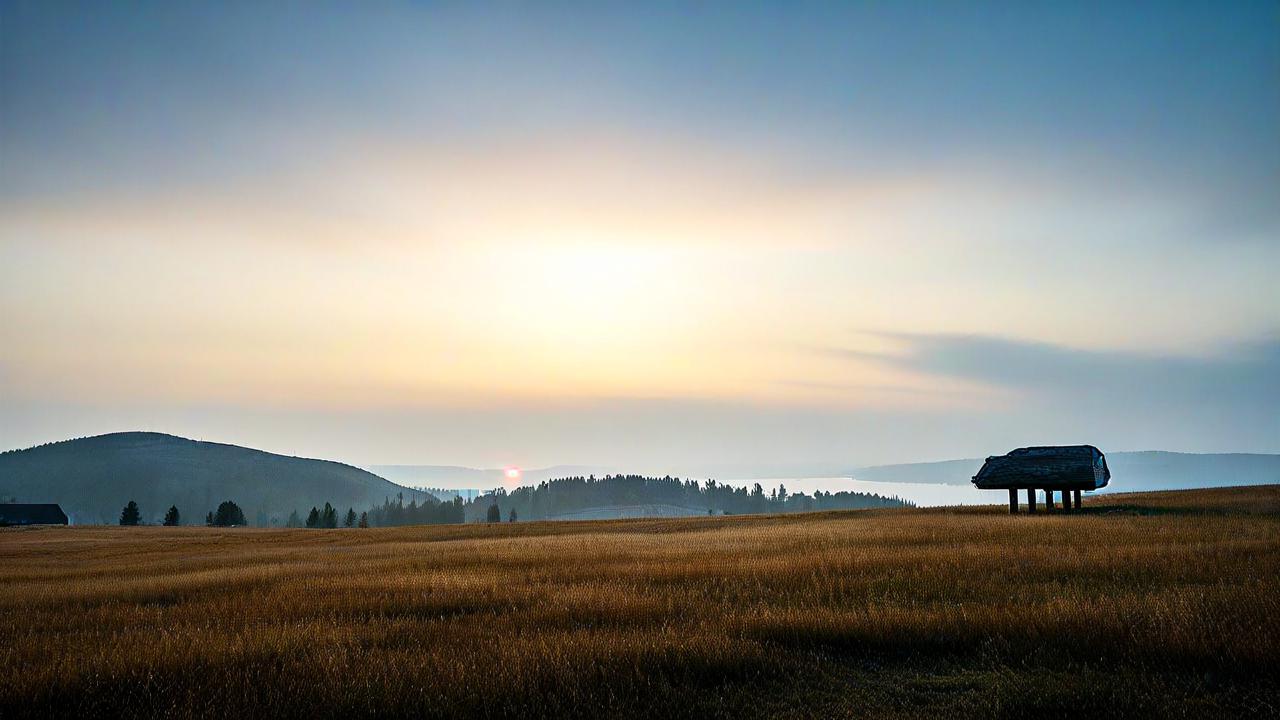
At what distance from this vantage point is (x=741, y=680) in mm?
8469

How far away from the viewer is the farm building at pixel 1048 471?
3516cm

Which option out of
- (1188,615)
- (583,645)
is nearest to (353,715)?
(583,645)

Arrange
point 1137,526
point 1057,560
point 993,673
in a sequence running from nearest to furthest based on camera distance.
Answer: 1. point 993,673
2. point 1057,560
3. point 1137,526

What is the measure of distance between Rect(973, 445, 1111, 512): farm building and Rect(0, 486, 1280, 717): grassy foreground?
17.2 meters

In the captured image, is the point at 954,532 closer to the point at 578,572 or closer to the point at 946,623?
the point at 578,572

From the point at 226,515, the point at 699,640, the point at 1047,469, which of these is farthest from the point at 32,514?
the point at 699,640

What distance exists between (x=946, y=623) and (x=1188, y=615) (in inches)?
113

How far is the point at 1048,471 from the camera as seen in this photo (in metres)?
35.7

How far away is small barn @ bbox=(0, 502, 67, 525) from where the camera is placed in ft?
465

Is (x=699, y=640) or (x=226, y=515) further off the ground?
(x=699, y=640)

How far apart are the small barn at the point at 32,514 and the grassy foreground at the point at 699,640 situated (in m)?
158

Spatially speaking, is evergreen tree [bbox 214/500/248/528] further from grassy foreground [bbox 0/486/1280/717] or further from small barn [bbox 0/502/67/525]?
grassy foreground [bbox 0/486/1280/717]

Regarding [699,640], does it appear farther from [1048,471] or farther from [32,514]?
[32,514]

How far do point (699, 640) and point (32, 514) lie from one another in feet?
583
